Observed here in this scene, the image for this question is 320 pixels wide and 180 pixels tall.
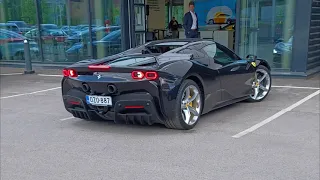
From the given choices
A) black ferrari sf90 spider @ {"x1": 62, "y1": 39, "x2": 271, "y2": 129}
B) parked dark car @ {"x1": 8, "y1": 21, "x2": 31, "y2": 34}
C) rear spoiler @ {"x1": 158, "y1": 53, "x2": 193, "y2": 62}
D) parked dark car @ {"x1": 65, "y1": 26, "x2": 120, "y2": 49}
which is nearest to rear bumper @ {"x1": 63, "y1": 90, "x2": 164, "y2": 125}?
black ferrari sf90 spider @ {"x1": 62, "y1": 39, "x2": 271, "y2": 129}

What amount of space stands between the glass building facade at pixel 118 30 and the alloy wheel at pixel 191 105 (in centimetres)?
531

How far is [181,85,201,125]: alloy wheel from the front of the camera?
499 centimetres

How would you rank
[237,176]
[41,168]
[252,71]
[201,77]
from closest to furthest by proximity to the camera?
[237,176] → [41,168] → [201,77] → [252,71]

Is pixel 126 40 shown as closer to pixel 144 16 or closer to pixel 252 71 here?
pixel 144 16

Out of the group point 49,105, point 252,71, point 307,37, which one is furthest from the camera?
point 307,37

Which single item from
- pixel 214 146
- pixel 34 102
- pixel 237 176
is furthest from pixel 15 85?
pixel 237 176

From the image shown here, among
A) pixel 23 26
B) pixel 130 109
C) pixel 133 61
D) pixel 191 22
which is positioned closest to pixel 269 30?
pixel 191 22

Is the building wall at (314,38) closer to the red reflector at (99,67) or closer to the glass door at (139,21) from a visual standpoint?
the glass door at (139,21)

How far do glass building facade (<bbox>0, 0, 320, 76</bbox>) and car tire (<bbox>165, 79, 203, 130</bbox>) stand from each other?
208 inches

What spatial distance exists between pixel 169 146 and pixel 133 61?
1.42 metres

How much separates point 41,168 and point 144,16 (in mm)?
9759

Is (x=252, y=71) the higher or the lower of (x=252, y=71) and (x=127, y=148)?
the higher

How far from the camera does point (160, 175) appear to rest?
3.57m

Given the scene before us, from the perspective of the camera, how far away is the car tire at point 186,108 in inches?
188
